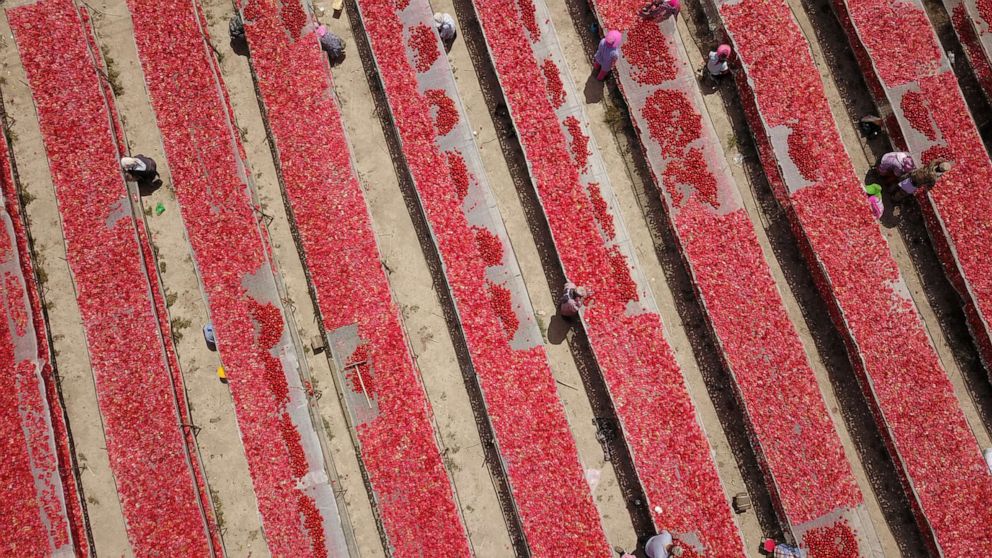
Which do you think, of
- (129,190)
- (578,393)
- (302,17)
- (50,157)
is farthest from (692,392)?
(50,157)

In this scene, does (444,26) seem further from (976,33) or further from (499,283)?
(976,33)

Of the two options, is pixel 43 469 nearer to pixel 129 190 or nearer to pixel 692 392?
pixel 129 190

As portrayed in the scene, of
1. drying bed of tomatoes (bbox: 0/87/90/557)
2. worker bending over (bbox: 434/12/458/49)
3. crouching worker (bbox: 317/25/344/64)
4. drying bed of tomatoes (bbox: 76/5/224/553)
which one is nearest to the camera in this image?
drying bed of tomatoes (bbox: 0/87/90/557)

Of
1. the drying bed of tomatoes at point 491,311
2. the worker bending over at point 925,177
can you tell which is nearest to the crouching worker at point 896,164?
the worker bending over at point 925,177

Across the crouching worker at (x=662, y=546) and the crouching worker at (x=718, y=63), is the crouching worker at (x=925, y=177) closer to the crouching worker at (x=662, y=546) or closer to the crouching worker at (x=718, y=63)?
the crouching worker at (x=718, y=63)

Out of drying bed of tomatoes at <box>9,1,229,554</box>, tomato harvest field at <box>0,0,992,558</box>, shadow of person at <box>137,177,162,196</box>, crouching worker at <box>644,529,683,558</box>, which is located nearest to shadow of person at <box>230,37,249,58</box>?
tomato harvest field at <box>0,0,992,558</box>

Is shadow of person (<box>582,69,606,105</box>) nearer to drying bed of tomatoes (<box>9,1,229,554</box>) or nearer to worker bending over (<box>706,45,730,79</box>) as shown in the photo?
worker bending over (<box>706,45,730,79</box>)
